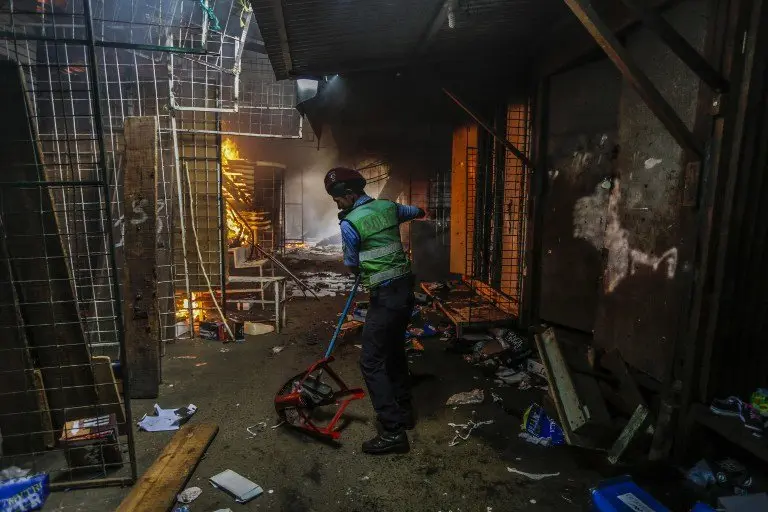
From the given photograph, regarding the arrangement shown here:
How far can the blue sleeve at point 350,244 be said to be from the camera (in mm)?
3967

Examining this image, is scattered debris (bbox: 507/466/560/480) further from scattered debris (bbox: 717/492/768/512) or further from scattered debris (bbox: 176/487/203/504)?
scattered debris (bbox: 176/487/203/504)

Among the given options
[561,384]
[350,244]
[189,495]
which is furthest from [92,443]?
[561,384]

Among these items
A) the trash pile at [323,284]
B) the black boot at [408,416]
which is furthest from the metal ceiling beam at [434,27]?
the trash pile at [323,284]

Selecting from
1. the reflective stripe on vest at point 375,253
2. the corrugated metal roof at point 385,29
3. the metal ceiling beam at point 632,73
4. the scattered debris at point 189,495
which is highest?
the corrugated metal roof at point 385,29

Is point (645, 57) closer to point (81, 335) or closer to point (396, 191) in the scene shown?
point (81, 335)

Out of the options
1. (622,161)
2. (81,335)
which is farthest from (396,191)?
(81,335)

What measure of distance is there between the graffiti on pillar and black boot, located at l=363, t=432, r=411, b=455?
2759 mm

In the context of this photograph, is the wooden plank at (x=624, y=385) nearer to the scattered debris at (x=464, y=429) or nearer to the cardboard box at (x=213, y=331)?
the scattered debris at (x=464, y=429)

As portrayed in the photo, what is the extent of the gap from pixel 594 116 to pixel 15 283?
19.8 feet

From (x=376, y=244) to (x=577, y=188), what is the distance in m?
2.99

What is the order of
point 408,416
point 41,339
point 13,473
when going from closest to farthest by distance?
point 13,473 → point 41,339 → point 408,416

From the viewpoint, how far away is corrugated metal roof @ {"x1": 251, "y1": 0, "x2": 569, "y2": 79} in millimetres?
4473

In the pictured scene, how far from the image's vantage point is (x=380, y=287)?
4.06m

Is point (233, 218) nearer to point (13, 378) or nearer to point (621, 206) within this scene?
point (13, 378)
